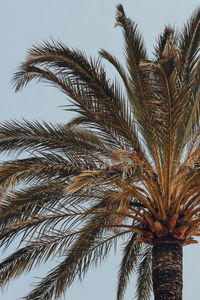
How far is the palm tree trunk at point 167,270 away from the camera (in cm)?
832

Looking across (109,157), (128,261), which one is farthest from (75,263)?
(109,157)

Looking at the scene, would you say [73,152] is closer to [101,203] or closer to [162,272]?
[101,203]

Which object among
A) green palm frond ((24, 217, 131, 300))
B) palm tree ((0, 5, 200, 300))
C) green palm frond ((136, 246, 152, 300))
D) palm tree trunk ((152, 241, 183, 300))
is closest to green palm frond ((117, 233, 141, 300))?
green palm frond ((136, 246, 152, 300))

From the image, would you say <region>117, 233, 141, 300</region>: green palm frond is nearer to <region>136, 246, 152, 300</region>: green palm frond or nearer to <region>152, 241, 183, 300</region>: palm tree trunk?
<region>136, 246, 152, 300</region>: green palm frond

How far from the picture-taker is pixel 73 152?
8734 mm

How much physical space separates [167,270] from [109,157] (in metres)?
2.23

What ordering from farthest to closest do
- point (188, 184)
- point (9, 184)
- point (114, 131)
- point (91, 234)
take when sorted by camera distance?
1. point (91, 234)
2. point (114, 131)
3. point (188, 184)
4. point (9, 184)

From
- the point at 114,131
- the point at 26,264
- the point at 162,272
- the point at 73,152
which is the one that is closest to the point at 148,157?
the point at 114,131

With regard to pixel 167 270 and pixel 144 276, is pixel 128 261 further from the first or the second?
pixel 167 270

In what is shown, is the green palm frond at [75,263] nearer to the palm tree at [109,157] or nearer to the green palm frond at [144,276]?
the palm tree at [109,157]

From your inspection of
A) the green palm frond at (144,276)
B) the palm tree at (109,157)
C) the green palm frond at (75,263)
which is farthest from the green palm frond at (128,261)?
the palm tree at (109,157)

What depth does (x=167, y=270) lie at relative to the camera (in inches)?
332

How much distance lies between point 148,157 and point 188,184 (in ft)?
4.42

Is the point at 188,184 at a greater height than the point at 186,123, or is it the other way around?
the point at 186,123
